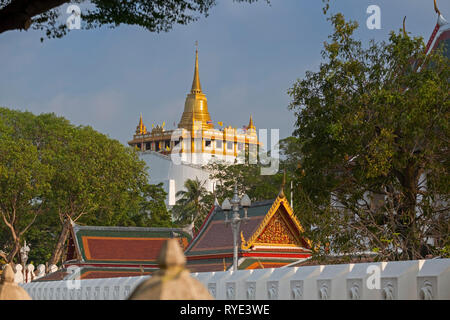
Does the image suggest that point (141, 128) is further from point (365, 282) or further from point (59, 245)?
point (365, 282)

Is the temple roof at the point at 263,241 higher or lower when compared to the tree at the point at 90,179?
lower

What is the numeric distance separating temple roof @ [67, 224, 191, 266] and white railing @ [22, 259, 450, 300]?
21.4m

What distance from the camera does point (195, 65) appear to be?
331ft

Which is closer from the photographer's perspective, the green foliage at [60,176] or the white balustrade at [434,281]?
the white balustrade at [434,281]

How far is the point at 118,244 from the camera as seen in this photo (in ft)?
121

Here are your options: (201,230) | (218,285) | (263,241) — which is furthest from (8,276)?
(201,230)

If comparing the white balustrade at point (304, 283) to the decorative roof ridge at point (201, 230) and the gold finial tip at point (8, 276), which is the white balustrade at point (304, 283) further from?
the decorative roof ridge at point (201, 230)

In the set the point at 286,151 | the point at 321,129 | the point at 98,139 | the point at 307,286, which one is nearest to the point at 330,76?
the point at 321,129

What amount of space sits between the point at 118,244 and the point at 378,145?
21.5 m

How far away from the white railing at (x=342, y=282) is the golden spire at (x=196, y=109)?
87.5 meters

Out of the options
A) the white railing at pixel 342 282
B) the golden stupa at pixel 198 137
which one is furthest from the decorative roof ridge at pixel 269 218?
the golden stupa at pixel 198 137

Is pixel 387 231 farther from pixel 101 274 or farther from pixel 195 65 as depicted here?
pixel 195 65

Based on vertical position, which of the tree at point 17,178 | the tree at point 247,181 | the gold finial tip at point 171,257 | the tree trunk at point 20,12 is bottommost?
the gold finial tip at point 171,257

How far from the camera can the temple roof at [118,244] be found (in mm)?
36219
